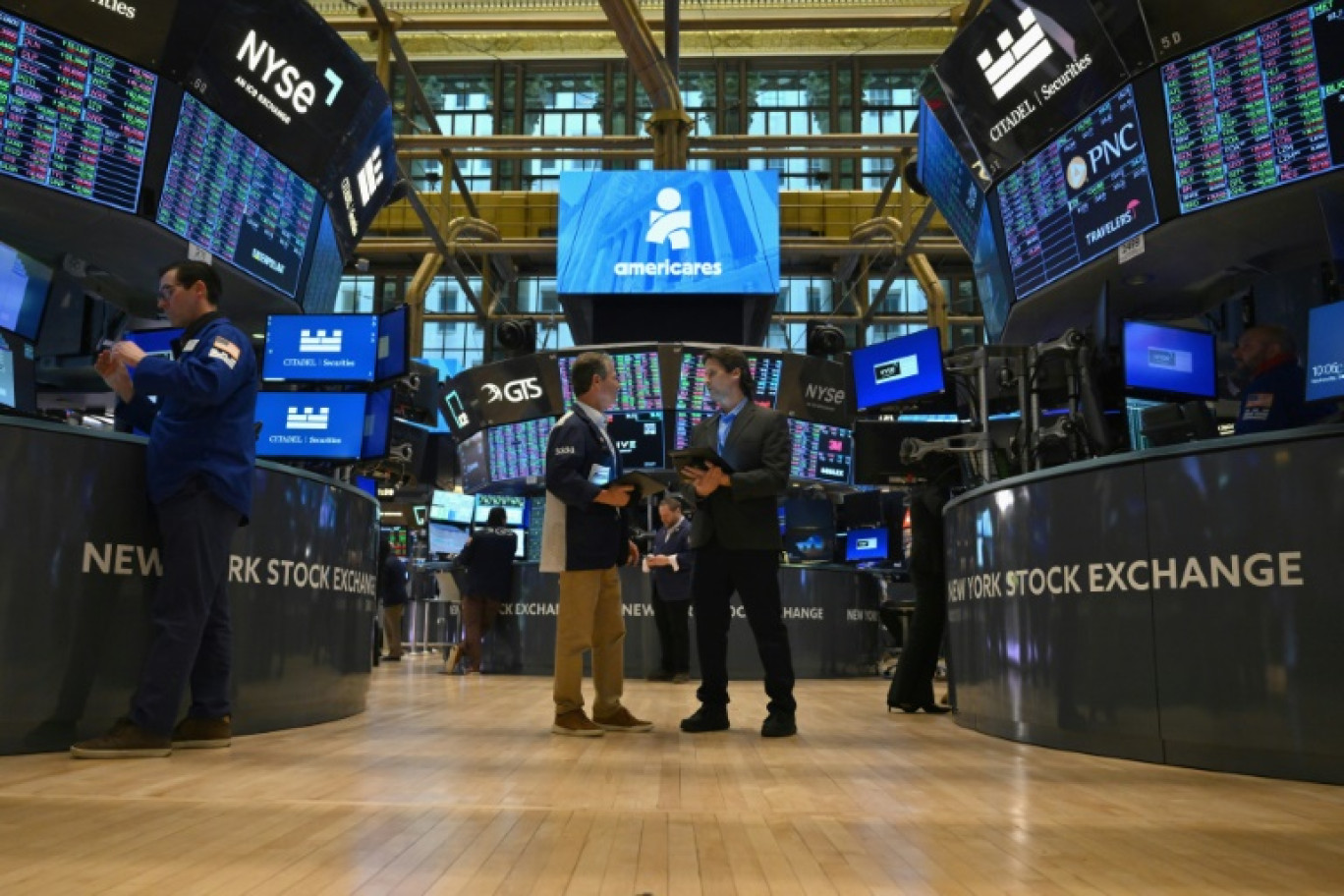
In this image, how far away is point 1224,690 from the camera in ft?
12.2

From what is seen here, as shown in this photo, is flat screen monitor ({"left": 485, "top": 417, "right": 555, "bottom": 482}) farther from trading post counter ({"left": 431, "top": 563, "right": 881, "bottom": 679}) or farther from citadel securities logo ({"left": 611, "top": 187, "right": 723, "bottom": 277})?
citadel securities logo ({"left": 611, "top": 187, "right": 723, "bottom": 277})

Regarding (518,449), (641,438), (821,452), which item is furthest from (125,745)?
(821,452)

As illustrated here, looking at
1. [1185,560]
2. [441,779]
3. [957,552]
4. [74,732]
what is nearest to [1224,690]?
[1185,560]

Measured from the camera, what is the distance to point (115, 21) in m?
6.57

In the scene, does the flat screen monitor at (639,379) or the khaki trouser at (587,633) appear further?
the flat screen monitor at (639,379)

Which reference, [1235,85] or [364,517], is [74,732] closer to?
[364,517]

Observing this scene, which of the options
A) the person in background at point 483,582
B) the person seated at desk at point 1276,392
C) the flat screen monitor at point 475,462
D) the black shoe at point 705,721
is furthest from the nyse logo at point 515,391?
the person seated at desk at point 1276,392

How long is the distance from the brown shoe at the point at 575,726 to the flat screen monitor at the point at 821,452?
7.19 meters

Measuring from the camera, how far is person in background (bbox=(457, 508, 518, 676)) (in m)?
10.6

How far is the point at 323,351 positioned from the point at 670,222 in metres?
4.76

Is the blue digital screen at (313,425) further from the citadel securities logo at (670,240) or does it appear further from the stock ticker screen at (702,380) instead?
the citadel securities logo at (670,240)

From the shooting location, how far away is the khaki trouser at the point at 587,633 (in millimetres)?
4859

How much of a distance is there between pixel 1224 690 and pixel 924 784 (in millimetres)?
1064

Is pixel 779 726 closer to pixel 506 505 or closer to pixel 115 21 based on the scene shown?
pixel 115 21
